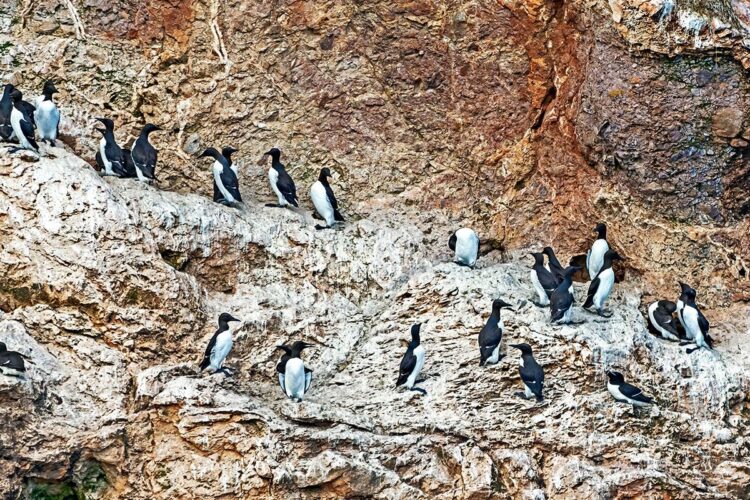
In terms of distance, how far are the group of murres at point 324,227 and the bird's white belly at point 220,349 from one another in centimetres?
1

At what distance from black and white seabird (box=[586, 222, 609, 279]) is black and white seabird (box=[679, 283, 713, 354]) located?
1.23 metres

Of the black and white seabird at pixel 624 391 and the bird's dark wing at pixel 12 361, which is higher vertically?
the black and white seabird at pixel 624 391

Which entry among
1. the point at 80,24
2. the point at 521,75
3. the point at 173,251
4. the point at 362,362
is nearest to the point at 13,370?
the point at 173,251

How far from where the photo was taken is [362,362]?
53.3ft

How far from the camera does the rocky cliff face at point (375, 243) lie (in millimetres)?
14750

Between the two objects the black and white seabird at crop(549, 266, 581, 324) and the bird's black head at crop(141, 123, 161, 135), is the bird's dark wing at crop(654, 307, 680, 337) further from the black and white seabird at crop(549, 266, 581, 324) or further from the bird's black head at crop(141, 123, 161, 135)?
the bird's black head at crop(141, 123, 161, 135)

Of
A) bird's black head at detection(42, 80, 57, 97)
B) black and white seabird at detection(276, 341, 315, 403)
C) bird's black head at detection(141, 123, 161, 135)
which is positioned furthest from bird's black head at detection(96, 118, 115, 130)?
black and white seabird at detection(276, 341, 315, 403)

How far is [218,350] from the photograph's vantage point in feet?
50.6

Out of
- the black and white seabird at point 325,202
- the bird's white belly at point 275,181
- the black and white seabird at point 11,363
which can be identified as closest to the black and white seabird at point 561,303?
the black and white seabird at point 325,202

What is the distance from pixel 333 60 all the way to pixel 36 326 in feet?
19.0

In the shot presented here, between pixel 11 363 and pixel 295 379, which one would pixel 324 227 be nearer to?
pixel 295 379

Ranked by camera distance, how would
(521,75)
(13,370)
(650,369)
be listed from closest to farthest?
(13,370) < (650,369) < (521,75)

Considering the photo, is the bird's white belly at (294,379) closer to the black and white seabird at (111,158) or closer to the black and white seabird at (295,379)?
the black and white seabird at (295,379)

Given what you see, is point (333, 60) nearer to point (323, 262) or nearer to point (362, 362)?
point (323, 262)
